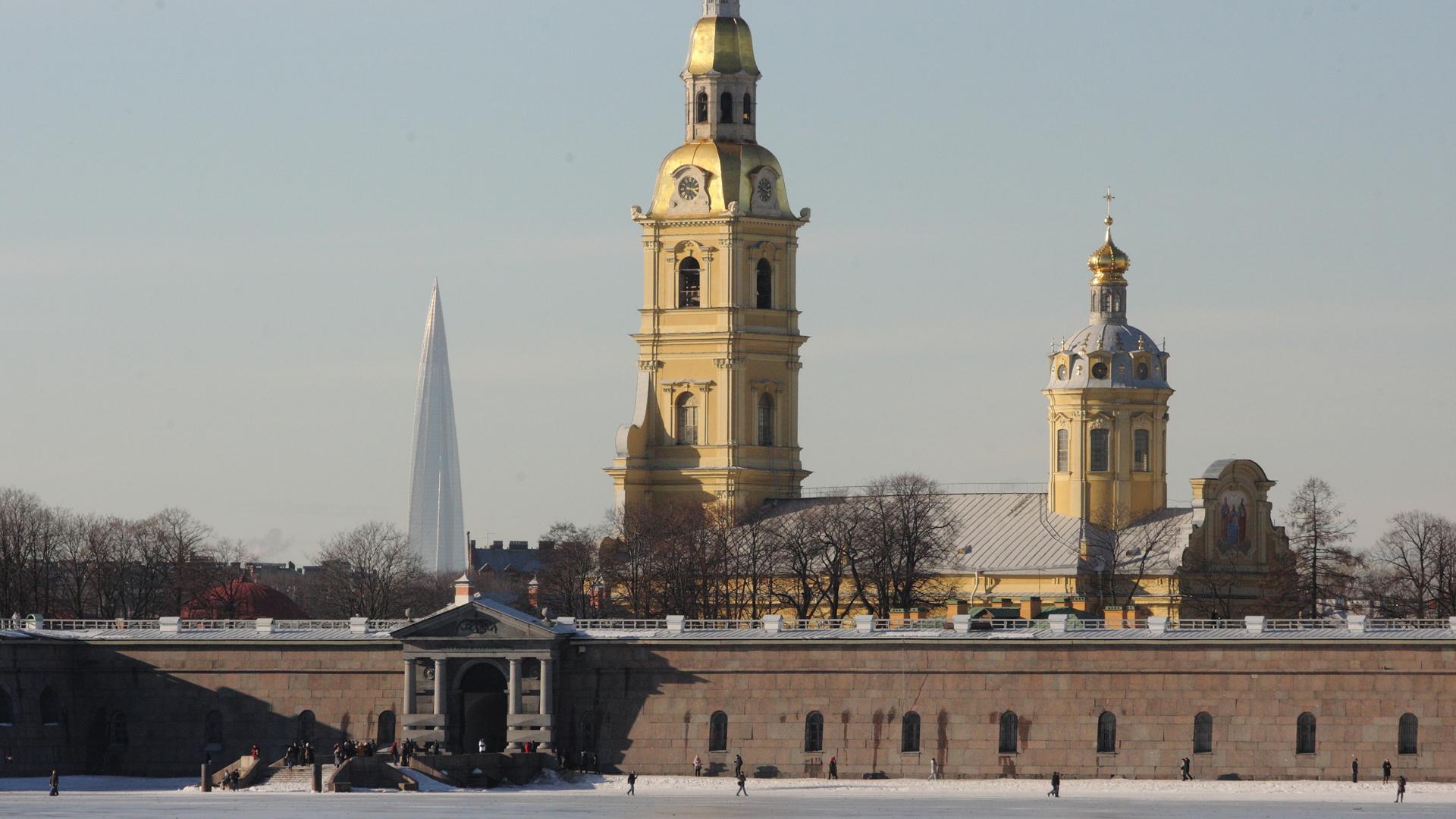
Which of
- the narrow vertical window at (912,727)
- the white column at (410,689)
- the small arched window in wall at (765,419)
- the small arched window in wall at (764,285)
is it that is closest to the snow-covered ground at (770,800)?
the narrow vertical window at (912,727)

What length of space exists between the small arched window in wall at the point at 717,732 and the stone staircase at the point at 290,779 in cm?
1072

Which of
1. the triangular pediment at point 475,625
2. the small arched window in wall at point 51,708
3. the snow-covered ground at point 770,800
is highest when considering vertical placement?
the triangular pediment at point 475,625

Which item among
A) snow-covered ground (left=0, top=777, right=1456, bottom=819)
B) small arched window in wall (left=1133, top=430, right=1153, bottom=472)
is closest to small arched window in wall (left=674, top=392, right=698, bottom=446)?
small arched window in wall (left=1133, top=430, right=1153, bottom=472)

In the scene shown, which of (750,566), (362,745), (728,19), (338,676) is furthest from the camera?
(728,19)

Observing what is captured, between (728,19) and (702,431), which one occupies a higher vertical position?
(728,19)

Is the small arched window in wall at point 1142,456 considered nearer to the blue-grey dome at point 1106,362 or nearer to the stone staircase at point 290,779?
the blue-grey dome at point 1106,362

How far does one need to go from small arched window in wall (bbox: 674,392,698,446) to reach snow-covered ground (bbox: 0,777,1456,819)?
123ft

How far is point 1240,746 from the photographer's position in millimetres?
103562

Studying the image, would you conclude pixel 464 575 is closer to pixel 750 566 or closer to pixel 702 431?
pixel 750 566

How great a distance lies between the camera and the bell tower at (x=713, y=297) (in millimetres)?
142500

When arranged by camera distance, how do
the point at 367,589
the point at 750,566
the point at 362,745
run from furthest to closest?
the point at 367,589 → the point at 750,566 → the point at 362,745

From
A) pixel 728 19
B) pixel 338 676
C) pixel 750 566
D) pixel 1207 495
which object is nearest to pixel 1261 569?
pixel 1207 495

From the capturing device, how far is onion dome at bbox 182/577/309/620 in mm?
139375

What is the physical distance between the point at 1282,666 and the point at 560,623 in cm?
2048
